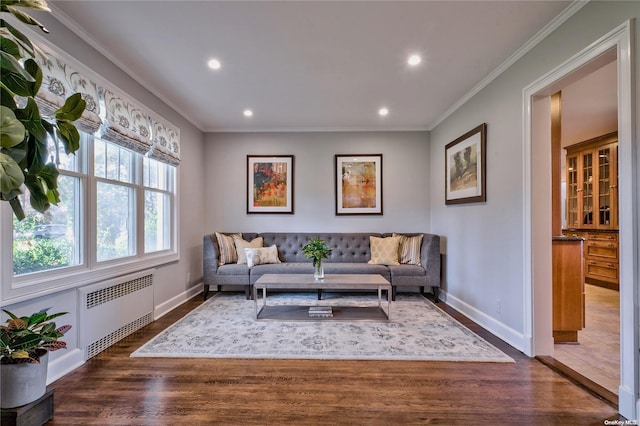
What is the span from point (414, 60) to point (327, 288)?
2.47 meters

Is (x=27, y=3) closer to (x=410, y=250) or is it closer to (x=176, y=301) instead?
(x=176, y=301)

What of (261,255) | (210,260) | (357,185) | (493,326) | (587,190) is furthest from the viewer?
(587,190)

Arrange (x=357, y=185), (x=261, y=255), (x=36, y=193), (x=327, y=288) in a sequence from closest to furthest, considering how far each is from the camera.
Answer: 1. (x=36, y=193)
2. (x=327, y=288)
3. (x=261, y=255)
4. (x=357, y=185)

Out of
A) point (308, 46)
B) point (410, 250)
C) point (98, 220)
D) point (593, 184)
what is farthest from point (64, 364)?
point (593, 184)

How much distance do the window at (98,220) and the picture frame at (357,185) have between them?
262 centimetres

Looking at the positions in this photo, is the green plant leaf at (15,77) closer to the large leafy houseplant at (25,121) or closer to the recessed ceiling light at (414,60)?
the large leafy houseplant at (25,121)

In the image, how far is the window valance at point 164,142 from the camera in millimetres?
3332

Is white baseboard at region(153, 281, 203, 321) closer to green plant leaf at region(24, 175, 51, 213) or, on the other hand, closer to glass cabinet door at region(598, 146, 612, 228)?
green plant leaf at region(24, 175, 51, 213)

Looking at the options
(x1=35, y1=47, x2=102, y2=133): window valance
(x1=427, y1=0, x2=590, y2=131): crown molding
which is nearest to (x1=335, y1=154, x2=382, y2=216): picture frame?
(x1=427, y1=0, x2=590, y2=131): crown molding

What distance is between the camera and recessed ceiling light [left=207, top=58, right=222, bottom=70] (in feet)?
8.90

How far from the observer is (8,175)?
0.93 meters

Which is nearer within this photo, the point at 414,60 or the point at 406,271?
the point at 414,60

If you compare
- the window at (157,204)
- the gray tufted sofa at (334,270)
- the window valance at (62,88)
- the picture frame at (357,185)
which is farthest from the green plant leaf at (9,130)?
the picture frame at (357,185)

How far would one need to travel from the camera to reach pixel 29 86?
111cm
